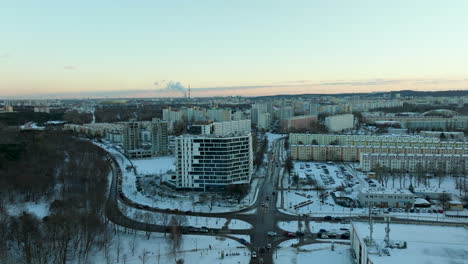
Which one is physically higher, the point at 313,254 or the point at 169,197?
the point at 169,197

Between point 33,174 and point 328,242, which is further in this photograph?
point 33,174

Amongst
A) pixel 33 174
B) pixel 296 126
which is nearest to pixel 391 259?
pixel 33 174

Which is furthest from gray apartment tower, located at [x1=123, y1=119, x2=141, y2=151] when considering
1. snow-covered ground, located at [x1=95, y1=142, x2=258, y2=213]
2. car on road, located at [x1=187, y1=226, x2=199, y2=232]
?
car on road, located at [x1=187, y1=226, x2=199, y2=232]

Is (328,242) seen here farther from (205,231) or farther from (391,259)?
(205,231)

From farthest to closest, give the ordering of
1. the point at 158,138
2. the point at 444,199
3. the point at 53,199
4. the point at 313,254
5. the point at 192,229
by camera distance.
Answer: the point at 158,138, the point at 53,199, the point at 444,199, the point at 192,229, the point at 313,254

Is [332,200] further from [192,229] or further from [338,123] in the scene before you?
[338,123]

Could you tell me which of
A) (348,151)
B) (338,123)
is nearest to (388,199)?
(348,151)

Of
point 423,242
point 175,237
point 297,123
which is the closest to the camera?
point 423,242

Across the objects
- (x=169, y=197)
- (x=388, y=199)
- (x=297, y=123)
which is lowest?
(x=169, y=197)

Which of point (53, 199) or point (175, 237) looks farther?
point (53, 199)
